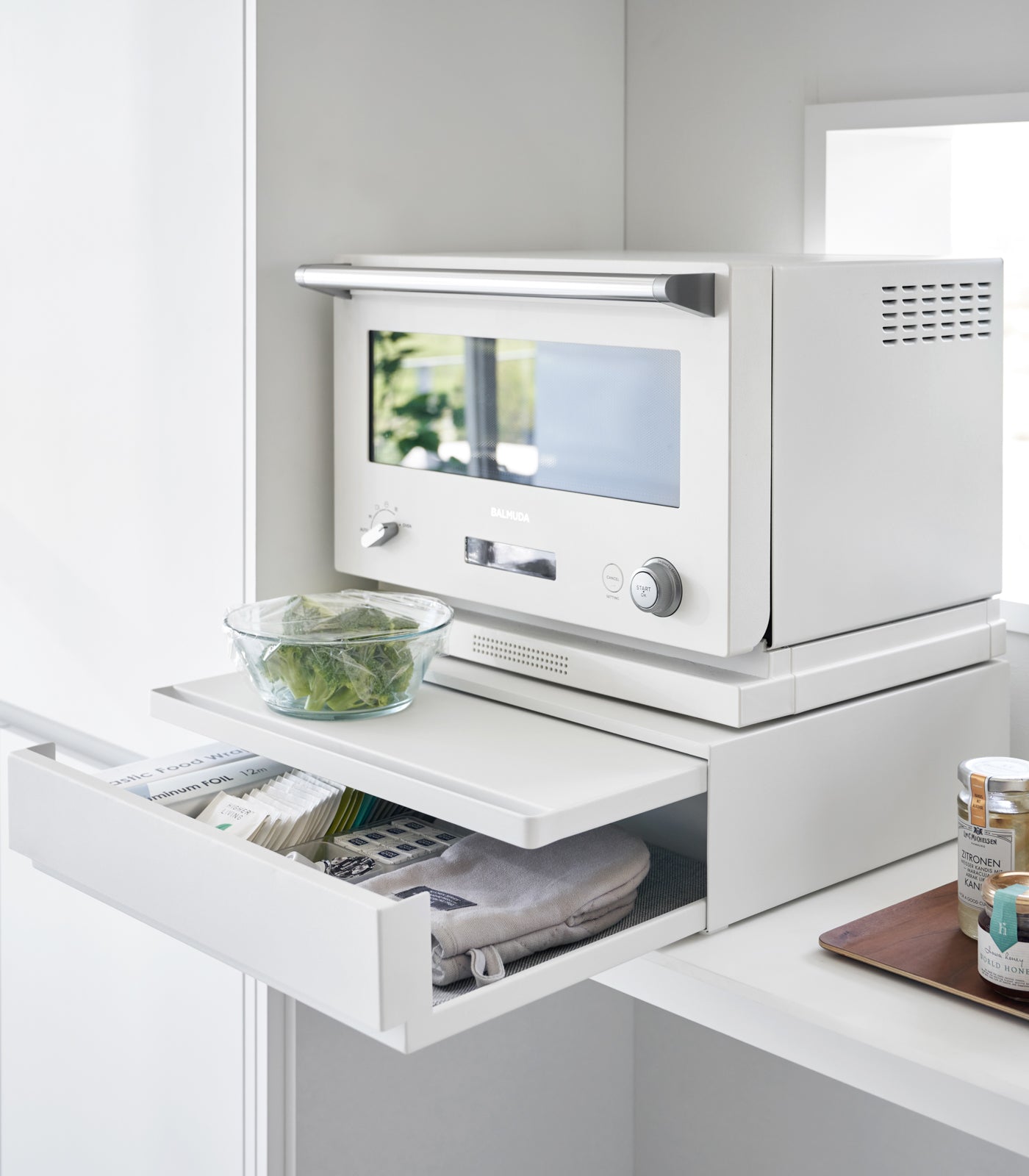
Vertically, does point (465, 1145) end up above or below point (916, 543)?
below

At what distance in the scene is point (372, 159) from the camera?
4.26 feet

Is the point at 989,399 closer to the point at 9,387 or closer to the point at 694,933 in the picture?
the point at 694,933

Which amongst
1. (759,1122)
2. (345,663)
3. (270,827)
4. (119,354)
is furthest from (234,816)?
(759,1122)

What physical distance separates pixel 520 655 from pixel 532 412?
21 centimetres

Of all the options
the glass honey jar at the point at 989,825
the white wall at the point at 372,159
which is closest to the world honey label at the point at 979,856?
the glass honey jar at the point at 989,825

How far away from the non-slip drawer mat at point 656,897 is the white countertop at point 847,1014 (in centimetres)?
3

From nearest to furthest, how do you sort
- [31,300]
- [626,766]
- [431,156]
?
1. [626,766]
2. [431,156]
3. [31,300]

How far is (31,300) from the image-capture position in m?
1.53

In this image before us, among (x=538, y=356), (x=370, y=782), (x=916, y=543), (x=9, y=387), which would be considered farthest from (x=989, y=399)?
(x=9, y=387)

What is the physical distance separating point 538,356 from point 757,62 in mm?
548

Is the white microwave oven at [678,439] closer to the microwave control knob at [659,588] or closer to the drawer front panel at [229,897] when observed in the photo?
the microwave control knob at [659,588]

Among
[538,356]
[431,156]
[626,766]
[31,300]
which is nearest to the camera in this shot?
[626,766]

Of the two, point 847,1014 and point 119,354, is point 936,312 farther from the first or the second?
point 119,354

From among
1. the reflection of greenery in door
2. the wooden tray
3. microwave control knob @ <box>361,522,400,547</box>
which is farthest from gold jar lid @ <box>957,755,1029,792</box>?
microwave control knob @ <box>361,522,400,547</box>
